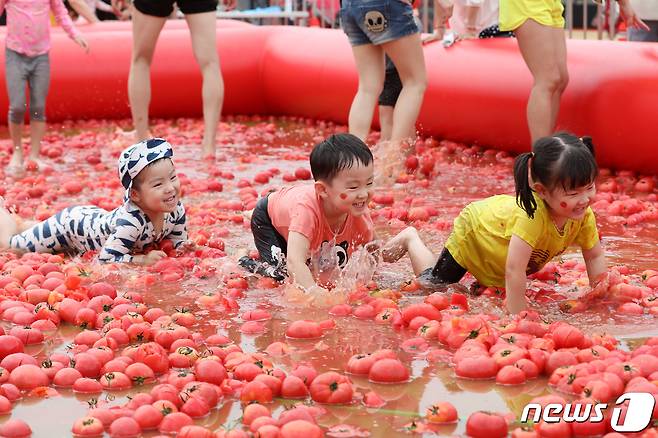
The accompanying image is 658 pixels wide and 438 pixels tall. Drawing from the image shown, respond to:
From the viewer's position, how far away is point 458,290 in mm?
4602

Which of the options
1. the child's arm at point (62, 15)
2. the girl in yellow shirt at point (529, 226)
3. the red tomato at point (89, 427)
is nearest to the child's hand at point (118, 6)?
the child's arm at point (62, 15)

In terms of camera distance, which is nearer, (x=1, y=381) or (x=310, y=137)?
(x=1, y=381)

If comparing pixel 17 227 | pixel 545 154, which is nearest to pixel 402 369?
pixel 545 154

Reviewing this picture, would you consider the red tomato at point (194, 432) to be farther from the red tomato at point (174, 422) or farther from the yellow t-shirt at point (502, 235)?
the yellow t-shirt at point (502, 235)

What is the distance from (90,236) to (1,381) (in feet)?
6.28

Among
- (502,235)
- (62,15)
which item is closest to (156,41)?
(62,15)

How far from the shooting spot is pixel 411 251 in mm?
4863

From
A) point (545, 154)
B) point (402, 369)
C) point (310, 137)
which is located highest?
point (545, 154)

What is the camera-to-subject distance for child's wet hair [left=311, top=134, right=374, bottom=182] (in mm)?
4410

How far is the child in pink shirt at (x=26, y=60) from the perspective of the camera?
785cm

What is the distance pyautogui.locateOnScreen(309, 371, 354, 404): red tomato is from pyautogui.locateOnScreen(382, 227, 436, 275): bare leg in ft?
5.05

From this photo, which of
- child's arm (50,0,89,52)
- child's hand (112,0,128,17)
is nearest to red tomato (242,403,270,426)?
child's arm (50,0,89,52)

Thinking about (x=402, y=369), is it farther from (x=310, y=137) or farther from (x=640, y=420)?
(x=310, y=137)

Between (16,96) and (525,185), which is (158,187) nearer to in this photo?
(525,185)
